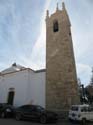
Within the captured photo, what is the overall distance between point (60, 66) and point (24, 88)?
5.83 metres

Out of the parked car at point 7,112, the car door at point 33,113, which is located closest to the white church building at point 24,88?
the parked car at point 7,112

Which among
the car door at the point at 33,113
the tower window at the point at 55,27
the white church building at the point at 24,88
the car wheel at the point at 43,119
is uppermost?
the tower window at the point at 55,27

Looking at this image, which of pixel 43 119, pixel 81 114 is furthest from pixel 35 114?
pixel 81 114

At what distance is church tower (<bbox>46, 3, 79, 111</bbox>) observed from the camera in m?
18.5

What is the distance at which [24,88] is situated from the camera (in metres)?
21.0

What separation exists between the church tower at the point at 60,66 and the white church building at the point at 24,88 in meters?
1.11

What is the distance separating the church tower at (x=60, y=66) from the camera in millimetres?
18453

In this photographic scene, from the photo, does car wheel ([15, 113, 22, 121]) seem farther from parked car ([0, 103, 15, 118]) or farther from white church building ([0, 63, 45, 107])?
white church building ([0, 63, 45, 107])

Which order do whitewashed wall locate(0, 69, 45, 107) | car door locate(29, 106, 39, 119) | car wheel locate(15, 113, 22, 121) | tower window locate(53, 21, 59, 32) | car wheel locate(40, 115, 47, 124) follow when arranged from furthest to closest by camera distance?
1. tower window locate(53, 21, 59, 32)
2. whitewashed wall locate(0, 69, 45, 107)
3. car wheel locate(15, 113, 22, 121)
4. car door locate(29, 106, 39, 119)
5. car wheel locate(40, 115, 47, 124)

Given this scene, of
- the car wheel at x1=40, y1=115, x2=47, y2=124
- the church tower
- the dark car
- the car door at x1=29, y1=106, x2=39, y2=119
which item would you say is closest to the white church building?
the church tower

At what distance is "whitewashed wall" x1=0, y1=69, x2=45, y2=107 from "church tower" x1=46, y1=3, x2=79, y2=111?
995 mm

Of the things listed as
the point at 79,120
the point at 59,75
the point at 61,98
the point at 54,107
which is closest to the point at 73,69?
the point at 59,75

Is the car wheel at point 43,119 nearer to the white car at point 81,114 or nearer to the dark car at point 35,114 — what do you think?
the dark car at point 35,114

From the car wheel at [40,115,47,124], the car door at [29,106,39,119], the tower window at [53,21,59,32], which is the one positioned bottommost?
the car wheel at [40,115,47,124]
